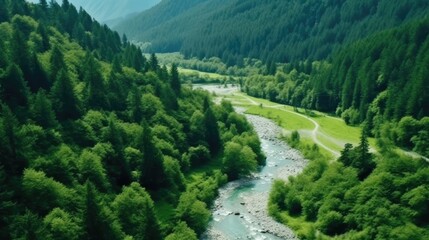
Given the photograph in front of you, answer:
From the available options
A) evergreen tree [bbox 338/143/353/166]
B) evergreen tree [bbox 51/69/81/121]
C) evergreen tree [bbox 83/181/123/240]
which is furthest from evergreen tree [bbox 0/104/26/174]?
evergreen tree [bbox 338/143/353/166]

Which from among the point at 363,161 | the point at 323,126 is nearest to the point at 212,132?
the point at 363,161

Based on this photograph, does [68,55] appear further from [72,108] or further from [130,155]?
[130,155]

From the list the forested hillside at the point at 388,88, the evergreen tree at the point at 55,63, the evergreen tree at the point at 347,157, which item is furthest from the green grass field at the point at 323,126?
the evergreen tree at the point at 55,63

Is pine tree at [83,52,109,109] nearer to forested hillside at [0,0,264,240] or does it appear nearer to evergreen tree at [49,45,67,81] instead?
forested hillside at [0,0,264,240]

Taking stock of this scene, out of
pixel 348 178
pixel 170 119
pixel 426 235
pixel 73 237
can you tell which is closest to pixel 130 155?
pixel 170 119

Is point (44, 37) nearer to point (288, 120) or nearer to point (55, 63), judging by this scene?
point (55, 63)

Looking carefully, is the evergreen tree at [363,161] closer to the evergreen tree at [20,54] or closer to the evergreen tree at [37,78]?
the evergreen tree at [37,78]
